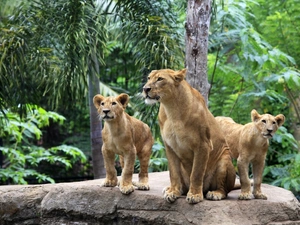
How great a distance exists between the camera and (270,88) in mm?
9617

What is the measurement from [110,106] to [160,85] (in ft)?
1.93

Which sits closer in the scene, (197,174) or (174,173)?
(197,174)

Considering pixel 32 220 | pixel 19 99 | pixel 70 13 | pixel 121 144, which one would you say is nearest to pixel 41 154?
pixel 19 99

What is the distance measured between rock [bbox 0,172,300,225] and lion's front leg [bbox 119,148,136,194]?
0.08 meters

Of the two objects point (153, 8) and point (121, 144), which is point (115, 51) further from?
point (121, 144)

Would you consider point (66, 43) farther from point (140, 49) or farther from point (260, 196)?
point (260, 196)

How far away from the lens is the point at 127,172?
5.77m

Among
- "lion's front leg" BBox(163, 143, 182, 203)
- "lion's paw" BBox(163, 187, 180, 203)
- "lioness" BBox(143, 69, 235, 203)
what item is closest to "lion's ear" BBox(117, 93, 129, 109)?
"lioness" BBox(143, 69, 235, 203)

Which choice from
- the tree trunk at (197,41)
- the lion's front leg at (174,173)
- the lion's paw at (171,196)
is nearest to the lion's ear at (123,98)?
the lion's front leg at (174,173)

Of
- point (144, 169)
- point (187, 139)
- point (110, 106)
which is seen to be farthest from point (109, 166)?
point (187, 139)

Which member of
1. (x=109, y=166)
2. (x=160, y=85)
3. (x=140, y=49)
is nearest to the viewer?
(x=160, y=85)

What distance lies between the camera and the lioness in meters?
5.38

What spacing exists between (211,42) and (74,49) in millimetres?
2307

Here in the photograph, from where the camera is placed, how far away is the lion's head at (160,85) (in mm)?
5277
